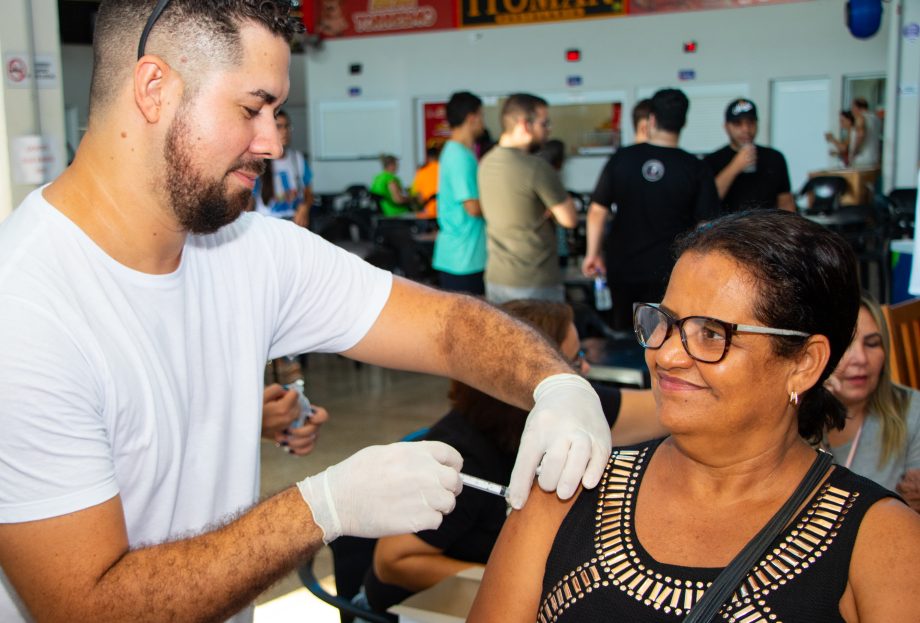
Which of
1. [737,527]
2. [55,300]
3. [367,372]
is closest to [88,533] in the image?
[55,300]

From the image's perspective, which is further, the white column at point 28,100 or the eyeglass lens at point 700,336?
the white column at point 28,100

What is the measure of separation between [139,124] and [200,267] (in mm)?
274

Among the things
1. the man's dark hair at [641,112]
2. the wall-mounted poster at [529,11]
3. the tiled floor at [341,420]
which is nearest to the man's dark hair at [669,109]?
the man's dark hair at [641,112]

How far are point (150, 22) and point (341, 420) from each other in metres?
4.13

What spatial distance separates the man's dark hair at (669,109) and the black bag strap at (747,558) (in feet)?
10.7

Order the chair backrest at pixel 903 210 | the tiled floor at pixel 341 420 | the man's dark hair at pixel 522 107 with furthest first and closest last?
the chair backrest at pixel 903 210
the man's dark hair at pixel 522 107
the tiled floor at pixel 341 420

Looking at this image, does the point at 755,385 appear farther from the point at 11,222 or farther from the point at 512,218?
the point at 512,218

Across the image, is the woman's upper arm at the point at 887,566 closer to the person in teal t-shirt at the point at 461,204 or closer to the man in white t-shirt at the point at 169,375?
the man in white t-shirt at the point at 169,375

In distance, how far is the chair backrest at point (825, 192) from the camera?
7.22 metres

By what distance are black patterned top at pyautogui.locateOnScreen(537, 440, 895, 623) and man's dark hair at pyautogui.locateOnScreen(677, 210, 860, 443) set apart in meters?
0.22

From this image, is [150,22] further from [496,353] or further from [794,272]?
[794,272]

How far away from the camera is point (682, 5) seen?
38.0ft

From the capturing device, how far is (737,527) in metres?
1.39

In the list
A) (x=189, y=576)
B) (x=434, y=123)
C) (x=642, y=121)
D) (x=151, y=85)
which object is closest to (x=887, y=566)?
(x=189, y=576)
